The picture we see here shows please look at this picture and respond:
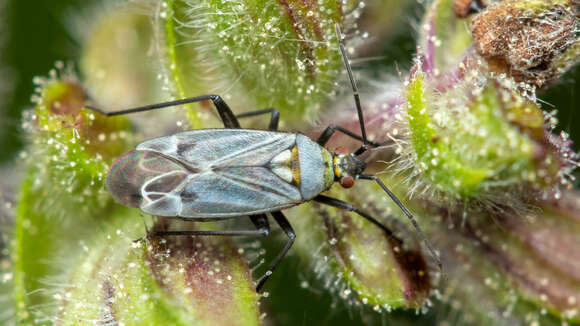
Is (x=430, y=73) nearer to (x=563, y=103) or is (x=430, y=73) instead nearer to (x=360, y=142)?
(x=360, y=142)

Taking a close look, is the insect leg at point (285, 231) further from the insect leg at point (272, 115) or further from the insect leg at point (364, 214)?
the insect leg at point (272, 115)

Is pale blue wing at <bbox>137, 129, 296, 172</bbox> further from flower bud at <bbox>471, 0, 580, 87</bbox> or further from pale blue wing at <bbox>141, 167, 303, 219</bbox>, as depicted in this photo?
flower bud at <bbox>471, 0, 580, 87</bbox>

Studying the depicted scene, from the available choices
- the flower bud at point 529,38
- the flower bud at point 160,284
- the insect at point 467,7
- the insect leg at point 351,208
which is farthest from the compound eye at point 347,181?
the insect at point 467,7

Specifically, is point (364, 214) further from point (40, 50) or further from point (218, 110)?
point (40, 50)

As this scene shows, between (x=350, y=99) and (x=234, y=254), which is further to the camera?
(x=350, y=99)

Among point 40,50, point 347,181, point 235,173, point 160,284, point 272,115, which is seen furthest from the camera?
point 40,50

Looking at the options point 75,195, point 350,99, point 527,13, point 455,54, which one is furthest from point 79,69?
point 527,13

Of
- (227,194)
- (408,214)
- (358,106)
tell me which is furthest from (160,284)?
(358,106)
